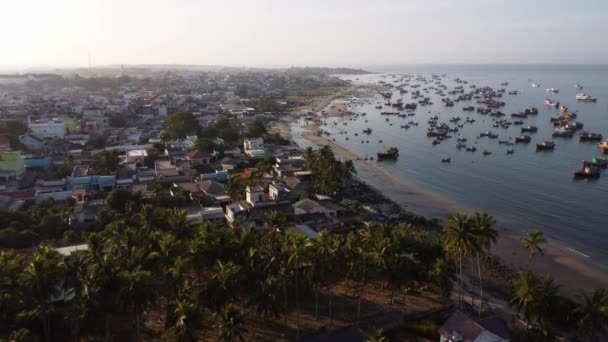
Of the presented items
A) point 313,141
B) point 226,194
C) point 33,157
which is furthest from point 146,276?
point 313,141

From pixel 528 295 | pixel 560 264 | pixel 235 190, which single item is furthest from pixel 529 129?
pixel 528 295

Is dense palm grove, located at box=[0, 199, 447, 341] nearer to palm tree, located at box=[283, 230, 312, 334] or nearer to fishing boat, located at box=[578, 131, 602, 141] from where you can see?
palm tree, located at box=[283, 230, 312, 334]

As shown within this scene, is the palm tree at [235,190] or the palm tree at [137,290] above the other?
the palm tree at [137,290]

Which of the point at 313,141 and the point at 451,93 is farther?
the point at 451,93

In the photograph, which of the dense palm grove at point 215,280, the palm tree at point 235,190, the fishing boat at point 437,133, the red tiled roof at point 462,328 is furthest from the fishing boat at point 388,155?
the red tiled roof at point 462,328

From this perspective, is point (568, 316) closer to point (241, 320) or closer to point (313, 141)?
point (241, 320)

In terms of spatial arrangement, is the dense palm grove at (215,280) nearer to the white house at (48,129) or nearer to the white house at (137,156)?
the white house at (137,156)
